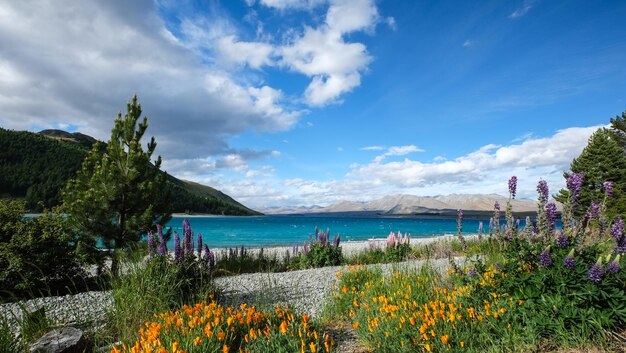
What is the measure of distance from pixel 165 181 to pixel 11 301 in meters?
4.87

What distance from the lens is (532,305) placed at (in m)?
4.13

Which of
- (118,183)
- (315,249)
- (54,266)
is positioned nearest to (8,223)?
(54,266)

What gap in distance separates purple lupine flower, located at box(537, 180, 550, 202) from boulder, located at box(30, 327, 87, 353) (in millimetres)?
6513

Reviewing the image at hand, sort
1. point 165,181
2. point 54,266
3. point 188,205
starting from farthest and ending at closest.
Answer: point 188,205 < point 165,181 < point 54,266

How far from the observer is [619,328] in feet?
13.0

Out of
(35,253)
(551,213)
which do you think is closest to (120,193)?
(35,253)

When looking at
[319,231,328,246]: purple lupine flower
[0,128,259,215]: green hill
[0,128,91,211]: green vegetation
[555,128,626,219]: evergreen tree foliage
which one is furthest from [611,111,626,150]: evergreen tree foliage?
[0,128,91,211]: green vegetation

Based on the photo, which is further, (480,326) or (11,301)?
(11,301)

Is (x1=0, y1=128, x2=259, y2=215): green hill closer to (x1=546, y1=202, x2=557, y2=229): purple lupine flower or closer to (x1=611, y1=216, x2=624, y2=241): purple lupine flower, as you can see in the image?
(x1=546, y1=202, x2=557, y2=229): purple lupine flower

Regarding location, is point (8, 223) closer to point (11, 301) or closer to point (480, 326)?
point (11, 301)

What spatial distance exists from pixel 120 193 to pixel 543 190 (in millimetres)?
10878

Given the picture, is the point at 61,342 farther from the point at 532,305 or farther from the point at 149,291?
the point at 532,305

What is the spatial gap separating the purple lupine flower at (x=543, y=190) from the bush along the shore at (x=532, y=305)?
0.01 meters

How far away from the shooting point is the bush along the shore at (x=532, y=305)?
3.85 metres
